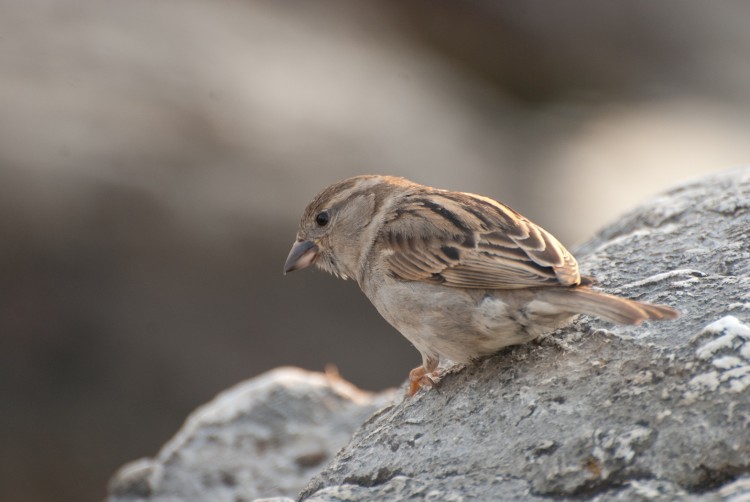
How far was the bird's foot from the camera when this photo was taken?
4035mm

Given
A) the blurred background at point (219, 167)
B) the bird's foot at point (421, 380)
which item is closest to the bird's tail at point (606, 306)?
the bird's foot at point (421, 380)

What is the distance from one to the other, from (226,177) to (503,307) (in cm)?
584

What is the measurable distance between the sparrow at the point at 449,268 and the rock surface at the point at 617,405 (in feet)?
0.47

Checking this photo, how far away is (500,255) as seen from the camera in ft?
12.8

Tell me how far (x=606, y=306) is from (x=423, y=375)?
97 centimetres

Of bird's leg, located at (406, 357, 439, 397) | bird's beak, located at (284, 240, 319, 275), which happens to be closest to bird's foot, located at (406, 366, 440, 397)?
bird's leg, located at (406, 357, 439, 397)

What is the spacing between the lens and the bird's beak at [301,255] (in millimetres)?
4820

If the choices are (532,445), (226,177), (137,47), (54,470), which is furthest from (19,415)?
(532,445)

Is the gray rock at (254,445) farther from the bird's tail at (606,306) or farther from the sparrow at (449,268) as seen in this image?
→ the bird's tail at (606,306)

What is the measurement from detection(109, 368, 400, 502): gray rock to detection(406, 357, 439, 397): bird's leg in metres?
1.25

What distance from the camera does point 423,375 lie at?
13.4 feet

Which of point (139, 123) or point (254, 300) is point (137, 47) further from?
point (254, 300)

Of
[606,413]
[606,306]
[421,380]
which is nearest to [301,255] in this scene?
[421,380]

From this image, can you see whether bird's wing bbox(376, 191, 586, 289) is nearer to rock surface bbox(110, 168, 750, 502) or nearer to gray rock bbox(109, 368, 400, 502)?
rock surface bbox(110, 168, 750, 502)
